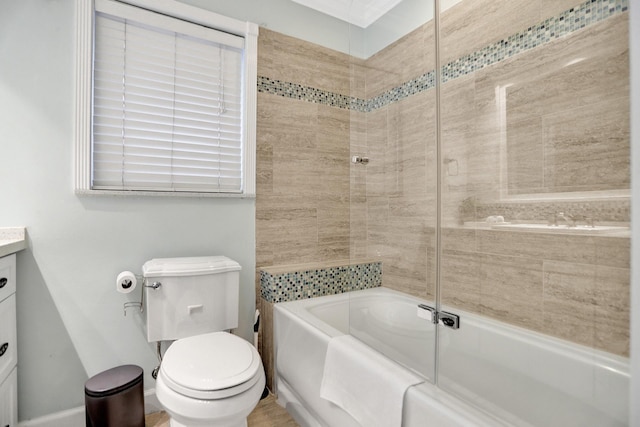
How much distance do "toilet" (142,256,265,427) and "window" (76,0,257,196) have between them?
1.64 ft

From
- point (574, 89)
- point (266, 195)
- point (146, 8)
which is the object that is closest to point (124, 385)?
point (266, 195)

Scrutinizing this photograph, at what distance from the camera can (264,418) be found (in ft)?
5.90

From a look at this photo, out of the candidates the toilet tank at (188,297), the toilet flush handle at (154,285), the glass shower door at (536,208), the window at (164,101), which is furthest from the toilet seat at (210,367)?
the window at (164,101)

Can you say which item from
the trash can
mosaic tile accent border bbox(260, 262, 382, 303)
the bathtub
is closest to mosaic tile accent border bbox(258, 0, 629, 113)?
mosaic tile accent border bbox(260, 262, 382, 303)

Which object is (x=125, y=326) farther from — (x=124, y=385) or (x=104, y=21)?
(x=104, y=21)

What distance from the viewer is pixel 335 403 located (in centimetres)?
137

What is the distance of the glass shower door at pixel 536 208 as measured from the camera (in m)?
1.13

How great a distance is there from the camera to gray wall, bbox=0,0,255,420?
62.4 inches

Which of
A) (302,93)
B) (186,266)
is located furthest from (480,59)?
(186,266)

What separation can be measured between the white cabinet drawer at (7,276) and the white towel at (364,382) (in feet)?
4.47

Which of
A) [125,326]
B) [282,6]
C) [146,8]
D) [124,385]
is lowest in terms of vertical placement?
[124,385]

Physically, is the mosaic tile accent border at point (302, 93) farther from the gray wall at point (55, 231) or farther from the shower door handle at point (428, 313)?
the shower door handle at point (428, 313)

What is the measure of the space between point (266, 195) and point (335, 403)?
4.21ft

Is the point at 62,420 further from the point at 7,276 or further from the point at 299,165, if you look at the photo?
the point at 299,165
